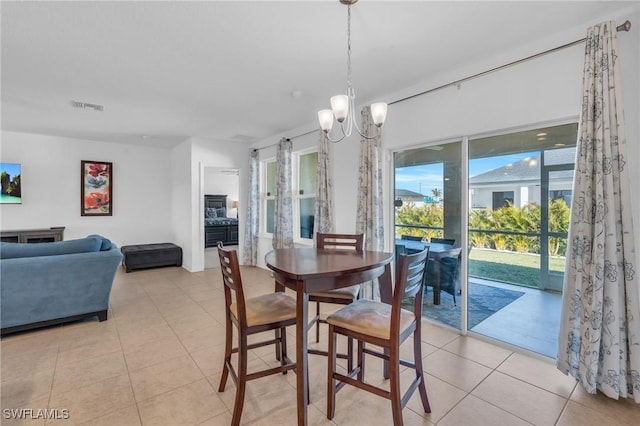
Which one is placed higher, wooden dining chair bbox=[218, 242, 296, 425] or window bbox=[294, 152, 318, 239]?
window bbox=[294, 152, 318, 239]

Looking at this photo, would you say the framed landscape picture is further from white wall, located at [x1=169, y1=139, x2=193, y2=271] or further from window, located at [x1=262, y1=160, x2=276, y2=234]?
window, located at [x1=262, y1=160, x2=276, y2=234]

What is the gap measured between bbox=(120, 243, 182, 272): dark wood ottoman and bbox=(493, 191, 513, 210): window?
18.4 ft

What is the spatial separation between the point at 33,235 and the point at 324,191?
16.8 feet

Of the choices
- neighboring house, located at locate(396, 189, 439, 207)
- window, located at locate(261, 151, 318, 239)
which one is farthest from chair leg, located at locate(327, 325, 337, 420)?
window, located at locate(261, 151, 318, 239)

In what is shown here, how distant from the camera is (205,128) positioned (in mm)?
5031

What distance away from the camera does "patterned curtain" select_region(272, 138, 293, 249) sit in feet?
16.7

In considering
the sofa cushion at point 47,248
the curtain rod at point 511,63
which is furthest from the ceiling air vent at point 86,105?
the curtain rod at point 511,63

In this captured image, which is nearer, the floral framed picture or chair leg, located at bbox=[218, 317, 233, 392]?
chair leg, located at bbox=[218, 317, 233, 392]

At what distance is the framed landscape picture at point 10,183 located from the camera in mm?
5188

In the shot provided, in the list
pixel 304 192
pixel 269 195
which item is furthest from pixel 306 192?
pixel 269 195

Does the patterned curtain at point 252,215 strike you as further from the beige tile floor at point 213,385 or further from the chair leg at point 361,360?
the chair leg at point 361,360

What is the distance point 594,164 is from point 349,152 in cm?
247

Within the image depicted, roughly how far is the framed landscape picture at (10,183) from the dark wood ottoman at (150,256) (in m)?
1.86

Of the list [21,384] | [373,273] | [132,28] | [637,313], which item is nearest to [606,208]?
[637,313]
